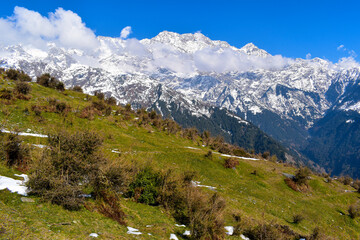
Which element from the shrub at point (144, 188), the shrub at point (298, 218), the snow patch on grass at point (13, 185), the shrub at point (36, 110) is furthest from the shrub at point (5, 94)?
the shrub at point (298, 218)

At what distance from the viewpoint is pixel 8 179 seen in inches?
480

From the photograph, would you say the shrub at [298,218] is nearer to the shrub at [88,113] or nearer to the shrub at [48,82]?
the shrub at [88,113]

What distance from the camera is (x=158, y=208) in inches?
709

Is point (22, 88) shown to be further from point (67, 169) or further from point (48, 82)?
point (67, 169)

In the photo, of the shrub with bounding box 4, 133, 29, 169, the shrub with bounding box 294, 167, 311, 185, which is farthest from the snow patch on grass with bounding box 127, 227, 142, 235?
the shrub with bounding box 294, 167, 311, 185

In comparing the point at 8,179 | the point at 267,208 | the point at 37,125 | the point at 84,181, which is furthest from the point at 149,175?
the point at 37,125

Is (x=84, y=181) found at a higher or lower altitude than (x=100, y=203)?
higher

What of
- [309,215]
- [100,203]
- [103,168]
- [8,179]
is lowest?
[309,215]

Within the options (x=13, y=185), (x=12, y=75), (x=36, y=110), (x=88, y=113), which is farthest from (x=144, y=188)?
(x=12, y=75)

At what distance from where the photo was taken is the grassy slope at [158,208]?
9.38 meters

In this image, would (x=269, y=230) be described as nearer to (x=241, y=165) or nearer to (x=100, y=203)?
(x=100, y=203)

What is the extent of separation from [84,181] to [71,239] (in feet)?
16.6

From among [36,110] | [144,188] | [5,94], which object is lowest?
[144,188]

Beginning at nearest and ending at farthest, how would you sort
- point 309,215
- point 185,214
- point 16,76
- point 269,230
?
point 269,230 < point 185,214 < point 309,215 < point 16,76
